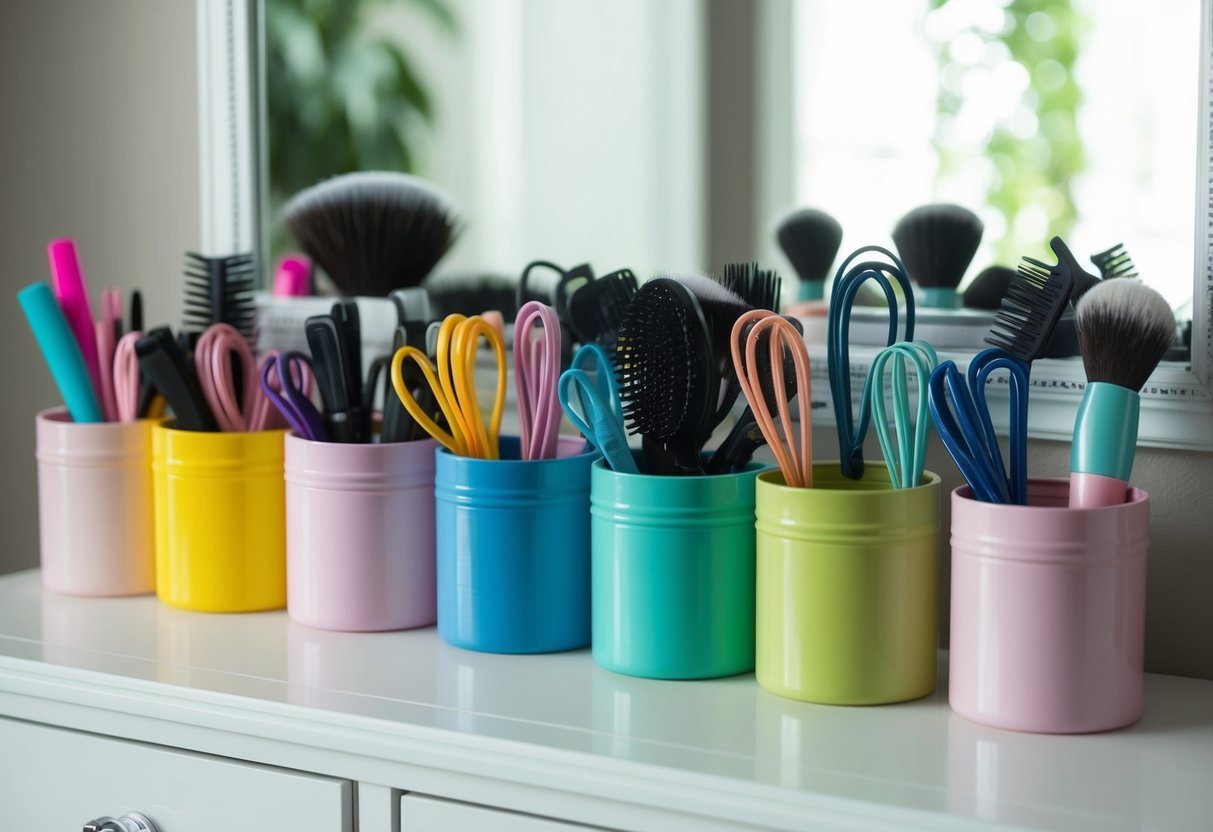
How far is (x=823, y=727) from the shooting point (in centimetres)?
58

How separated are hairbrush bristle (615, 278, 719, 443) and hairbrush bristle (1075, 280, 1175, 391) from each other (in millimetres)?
173

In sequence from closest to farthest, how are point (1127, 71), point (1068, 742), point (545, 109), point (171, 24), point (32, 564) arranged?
1. point (1068, 742)
2. point (1127, 71)
3. point (545, 109)
4. point (171, 24)
5. point (32, 564)

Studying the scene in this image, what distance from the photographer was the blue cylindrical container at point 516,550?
26.1 inches

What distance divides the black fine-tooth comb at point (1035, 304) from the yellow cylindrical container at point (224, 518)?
413 mm

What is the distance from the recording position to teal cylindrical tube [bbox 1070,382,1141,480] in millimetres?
565

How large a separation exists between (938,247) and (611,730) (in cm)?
33

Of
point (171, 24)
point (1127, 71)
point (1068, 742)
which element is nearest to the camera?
point (1068, 742)

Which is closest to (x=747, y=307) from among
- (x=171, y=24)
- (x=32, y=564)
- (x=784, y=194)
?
(x=784, y=194)

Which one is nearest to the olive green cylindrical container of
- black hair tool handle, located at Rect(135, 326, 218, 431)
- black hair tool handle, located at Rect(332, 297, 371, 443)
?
black hair tool handle, located at Rect(332, 297, 371, 443)

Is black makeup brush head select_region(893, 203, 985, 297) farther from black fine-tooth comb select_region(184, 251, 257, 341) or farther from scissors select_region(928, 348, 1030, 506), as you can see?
black fine-tooth comb select_region(184, 251, 257, 341)

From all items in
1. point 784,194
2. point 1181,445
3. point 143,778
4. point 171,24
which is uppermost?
point 171,24

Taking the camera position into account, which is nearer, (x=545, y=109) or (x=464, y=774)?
(x=464, y=774)

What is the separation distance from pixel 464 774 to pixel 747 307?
261 millimetres

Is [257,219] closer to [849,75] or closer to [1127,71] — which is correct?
[849,75]
